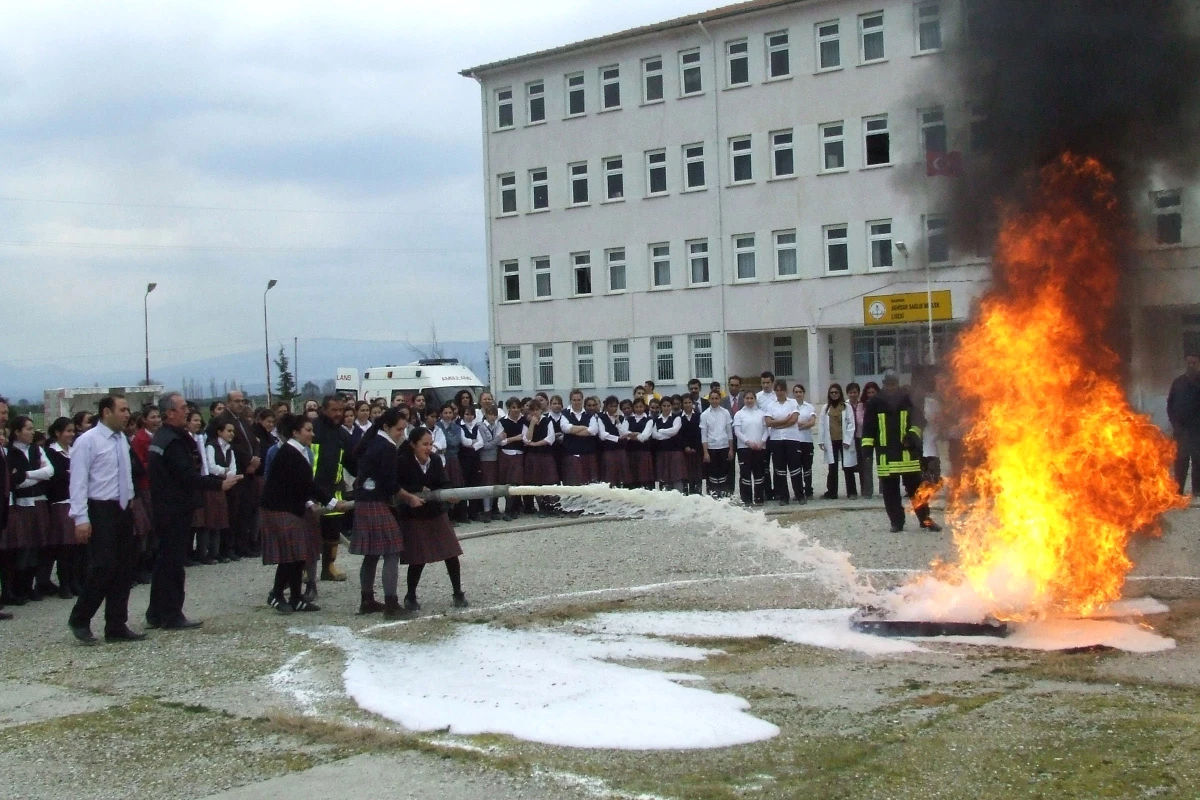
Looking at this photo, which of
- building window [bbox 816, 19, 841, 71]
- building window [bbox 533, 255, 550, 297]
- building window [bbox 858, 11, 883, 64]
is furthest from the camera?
building window [bbox 533, 255, 550, 297]

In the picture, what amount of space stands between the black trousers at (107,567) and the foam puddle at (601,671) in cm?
159

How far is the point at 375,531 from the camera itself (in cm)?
1043

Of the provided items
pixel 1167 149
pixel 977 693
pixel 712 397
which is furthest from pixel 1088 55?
pixel 712 397

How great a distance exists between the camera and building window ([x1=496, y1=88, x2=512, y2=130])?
44.3 meters

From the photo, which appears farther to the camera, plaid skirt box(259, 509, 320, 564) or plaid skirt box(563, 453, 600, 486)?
plaid skirt box(563, 453, 600, 486)

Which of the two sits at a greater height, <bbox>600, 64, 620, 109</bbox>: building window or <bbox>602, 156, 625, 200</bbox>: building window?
<bbox>600, 64, 620, 109</bbox>: building window

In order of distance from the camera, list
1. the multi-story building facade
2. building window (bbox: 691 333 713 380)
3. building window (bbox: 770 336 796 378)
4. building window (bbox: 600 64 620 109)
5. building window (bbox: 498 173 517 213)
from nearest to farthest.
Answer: the multi-story building facade
building window (bbox: 770 336 796 378)
building window (bbox: 691 333 713 380)
building window (bbox: 600 64 620 109)
building window (bbox: 498 173 517 213)

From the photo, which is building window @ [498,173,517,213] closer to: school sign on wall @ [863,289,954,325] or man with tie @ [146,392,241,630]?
school sign on wall @ [863,289,954,325]

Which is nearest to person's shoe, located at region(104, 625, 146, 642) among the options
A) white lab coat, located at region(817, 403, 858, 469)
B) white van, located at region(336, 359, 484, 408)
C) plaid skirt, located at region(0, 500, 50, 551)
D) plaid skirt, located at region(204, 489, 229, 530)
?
plaid skirt, located at region(0, 500, 50, 551)

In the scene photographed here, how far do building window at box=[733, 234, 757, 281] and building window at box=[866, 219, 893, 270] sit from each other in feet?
13.8

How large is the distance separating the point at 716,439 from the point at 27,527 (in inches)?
376

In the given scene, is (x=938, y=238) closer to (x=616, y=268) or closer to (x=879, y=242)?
(x=879, y=242)

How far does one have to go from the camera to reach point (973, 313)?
10359 mm

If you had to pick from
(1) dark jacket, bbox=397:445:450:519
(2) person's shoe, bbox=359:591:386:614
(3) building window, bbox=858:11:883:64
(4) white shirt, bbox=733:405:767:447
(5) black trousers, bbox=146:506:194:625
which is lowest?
(2) person's shoe, bbox=359:591:386:614
